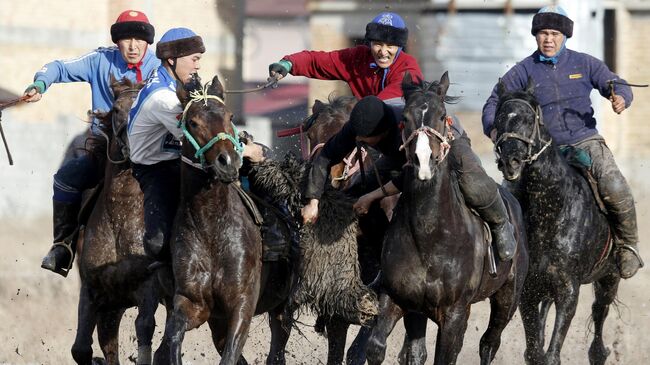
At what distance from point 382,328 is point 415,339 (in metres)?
0.27

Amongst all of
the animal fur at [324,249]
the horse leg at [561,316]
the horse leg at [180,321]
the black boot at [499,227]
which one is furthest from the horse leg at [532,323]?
the horse leg at [180,321]

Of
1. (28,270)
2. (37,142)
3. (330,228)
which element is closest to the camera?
(330,228)

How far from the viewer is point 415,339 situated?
8016 mm

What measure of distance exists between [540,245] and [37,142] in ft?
29.7

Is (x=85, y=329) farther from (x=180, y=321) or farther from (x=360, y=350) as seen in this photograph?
(x=360, y=350)

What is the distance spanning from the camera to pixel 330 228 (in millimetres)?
8258

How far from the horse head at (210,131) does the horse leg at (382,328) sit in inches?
50.6

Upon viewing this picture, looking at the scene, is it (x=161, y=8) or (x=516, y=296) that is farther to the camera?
(x=161, y=8)

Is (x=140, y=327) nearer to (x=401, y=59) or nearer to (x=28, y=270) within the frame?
(x=401, y=59)

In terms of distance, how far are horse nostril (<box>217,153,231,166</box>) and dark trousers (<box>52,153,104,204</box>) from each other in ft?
6.96

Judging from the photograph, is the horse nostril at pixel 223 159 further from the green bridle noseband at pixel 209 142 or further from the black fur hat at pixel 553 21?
the black fur hat at pixel 553 21

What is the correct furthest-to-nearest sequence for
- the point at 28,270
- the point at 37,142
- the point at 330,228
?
the point at 37,142, the point at 28,270, the point at 330,228

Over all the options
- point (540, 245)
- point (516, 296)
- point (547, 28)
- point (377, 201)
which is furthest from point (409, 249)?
point (547, 28)

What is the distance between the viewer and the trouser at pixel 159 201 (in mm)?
7867
